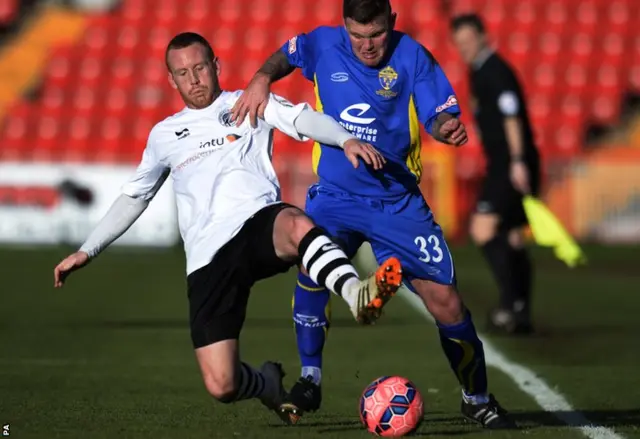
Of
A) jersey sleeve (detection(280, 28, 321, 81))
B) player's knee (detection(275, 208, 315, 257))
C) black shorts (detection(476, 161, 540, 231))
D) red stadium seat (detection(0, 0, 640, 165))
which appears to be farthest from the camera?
red stadium seat (detection(0, 0, 640, 165))

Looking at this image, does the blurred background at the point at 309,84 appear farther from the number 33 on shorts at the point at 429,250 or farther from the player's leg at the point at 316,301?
the number 33 on shorts at the point at 429,250

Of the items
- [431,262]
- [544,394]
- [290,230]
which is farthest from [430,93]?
[544,394]

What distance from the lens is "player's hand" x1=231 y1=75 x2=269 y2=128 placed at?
614 centimetres

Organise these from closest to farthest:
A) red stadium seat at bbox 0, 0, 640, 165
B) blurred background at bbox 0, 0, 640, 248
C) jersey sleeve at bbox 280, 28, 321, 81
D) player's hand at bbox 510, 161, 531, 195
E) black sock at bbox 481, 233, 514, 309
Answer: jersey sleeve at bbox 280, 28, 321, 81 < player's hand at bbox 510, 161, 531, 195 < black sock at bbox 481, 233, 514, 309 < blurred background at bbox 0, 0, 640, 248 < red stadium seat at bbox 0, 0, 640, 165

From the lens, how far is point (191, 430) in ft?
20.3

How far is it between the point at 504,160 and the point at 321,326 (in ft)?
16.1

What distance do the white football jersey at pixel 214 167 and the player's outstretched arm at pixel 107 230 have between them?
0.29 feet

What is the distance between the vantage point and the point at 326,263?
5711 millimetres

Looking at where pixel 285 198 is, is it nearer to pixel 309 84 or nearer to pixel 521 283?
pixel 309 84

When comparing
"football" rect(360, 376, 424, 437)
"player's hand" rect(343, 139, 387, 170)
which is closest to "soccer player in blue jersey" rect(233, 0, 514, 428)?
"football" rect(360, 376, 424, 437)

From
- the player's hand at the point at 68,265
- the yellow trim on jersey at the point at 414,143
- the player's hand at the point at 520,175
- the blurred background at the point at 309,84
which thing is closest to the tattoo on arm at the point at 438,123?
the yellow trim on jersey at the point at 414,143

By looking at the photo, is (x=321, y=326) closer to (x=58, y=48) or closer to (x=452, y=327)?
(x=452, y=327)

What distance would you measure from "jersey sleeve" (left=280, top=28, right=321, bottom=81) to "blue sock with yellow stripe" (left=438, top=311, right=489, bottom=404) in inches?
54.7

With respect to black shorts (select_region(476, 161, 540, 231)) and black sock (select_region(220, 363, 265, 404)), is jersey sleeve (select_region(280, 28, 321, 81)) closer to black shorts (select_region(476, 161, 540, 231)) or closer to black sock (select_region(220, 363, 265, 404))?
black sock (select_region(220, 363, 265, 404))
